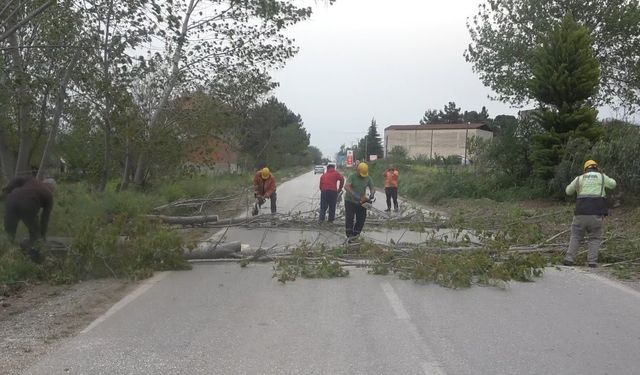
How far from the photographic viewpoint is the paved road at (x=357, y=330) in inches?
200

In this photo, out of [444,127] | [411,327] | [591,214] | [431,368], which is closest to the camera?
[431,368]

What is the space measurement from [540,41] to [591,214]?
19.2 metres

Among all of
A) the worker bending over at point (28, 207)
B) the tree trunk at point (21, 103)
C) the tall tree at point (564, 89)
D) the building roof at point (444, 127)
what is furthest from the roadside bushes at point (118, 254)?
the building roof at point (444, 127)

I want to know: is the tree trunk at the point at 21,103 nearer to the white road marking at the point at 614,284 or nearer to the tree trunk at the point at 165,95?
the tree trunk at the point at 165,95

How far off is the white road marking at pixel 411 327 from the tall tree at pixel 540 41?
2229cm

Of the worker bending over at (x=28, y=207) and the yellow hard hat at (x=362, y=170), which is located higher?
the yellow hard hat at (x=362, y=170)

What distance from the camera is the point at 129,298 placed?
25.0 feet

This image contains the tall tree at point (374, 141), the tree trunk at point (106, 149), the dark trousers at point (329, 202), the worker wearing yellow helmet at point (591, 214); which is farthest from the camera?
the tall tree at point (374, 141)

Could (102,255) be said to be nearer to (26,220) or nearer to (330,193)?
(26,220)

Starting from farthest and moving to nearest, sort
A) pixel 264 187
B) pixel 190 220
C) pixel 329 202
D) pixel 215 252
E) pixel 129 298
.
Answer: pixel 264 187 < pixel 329 202 < pixel 190 220 < pixel 215 252 < pixel 129 298

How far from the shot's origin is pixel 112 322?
6.42m

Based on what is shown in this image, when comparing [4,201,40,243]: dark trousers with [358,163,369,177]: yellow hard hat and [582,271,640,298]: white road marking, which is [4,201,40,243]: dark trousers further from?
[582,271,640,298]: white road marking

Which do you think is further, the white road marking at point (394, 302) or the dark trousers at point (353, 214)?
the dark trousers at point (353, 214)

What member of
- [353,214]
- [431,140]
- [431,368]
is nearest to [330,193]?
[353,214]
